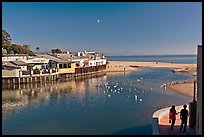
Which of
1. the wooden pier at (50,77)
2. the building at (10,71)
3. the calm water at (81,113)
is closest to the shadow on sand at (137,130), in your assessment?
the calm water at (81,113)

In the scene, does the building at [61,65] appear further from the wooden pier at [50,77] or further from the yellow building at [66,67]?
the wooden pier at [50,77]

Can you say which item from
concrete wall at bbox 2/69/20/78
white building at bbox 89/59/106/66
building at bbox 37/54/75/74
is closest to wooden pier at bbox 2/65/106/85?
concrete wall at bbox 2/69/20/78

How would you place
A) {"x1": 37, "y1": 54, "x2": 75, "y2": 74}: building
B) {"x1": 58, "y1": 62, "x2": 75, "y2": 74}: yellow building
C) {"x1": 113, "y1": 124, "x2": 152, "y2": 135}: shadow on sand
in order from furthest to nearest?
{"x1": 58, "y1": 62, "x2": 75, "y2": 74}: yellow building, {"x1": 37, "y1": 54, "x2": 75, "y2": 74}: building, {"x1": 113, "y1": 124, "x2": 152, "y2": 135}: shadow on sand

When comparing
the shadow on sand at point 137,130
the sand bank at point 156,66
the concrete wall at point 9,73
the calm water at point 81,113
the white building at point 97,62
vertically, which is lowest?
the calm water at point 81,113

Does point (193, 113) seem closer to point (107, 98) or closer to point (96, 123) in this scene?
point (96, 123)

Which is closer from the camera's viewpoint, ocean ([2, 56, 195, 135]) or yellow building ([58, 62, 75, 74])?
ocean ([2, 56, 195, 135])

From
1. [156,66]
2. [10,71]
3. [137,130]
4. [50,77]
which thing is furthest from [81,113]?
[156,66]

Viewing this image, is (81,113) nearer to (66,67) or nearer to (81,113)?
(81,113)

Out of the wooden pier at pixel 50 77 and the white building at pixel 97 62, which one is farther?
the white building at pixel 97 62

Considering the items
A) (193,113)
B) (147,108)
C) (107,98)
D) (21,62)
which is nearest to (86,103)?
(107,98)

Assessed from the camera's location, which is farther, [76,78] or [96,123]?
[76,78]

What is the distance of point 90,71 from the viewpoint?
65.8 metres

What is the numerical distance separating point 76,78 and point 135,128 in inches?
1555

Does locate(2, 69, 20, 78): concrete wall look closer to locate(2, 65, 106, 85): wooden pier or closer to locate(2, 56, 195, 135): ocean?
locate(2, 65, 106, 85): wooden pier
